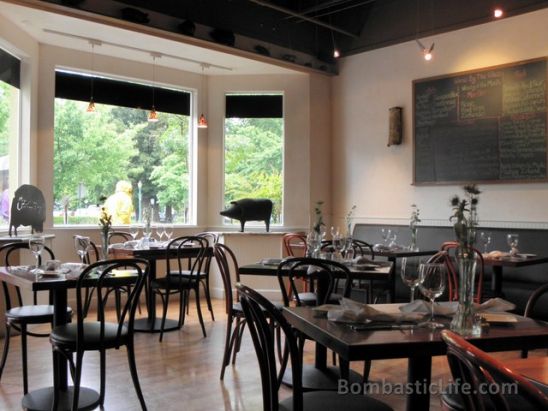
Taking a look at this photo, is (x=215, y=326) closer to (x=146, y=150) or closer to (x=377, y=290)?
(x=377, y=290)

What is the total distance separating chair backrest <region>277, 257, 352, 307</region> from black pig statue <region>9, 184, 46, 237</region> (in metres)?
3.30

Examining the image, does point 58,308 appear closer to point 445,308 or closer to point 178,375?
point 178,375

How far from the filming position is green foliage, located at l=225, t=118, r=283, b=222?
7.73m

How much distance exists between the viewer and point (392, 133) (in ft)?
23.0

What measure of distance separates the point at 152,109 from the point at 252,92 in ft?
5.00

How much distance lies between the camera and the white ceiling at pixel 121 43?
539cm

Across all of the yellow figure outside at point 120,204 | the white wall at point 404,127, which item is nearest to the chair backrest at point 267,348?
the white wall at point 404,127

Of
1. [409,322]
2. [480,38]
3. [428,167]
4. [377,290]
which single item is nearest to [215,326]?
[377,290]

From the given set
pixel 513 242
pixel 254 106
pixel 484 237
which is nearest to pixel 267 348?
pixel 513 242

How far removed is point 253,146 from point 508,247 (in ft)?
12.2

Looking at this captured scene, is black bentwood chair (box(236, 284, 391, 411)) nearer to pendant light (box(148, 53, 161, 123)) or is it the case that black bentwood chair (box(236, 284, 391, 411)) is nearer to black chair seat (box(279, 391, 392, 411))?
black chair seat (box(279, 391, 392, 411))

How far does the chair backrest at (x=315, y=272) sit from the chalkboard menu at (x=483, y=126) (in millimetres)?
3444

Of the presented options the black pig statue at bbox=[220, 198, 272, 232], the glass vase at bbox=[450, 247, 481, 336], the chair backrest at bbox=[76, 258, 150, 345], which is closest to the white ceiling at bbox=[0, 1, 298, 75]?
the black pig statue at bbox=[220, 198, 272, 232]

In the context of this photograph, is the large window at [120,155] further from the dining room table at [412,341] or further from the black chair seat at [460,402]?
the black chair seat at [460,402]
